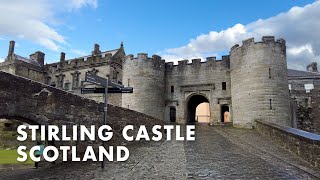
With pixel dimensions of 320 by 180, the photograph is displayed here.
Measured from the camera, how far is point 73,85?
119ft

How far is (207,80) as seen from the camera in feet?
82.6

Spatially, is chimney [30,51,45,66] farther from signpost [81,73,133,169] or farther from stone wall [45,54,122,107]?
signpost [81,73,133,169]

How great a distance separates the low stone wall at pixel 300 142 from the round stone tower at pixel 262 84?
17.1 ft

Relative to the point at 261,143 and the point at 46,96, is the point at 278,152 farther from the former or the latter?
the point at 46,96

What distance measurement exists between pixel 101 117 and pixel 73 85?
2694 centimetres

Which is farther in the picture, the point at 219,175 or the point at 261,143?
the point at 261,143

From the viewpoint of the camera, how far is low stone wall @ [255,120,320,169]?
8040mm

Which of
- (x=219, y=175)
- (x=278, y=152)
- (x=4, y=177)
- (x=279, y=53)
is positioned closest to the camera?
(x=219, y=175)

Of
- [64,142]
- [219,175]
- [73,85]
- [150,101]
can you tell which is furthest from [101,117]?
[73,85]

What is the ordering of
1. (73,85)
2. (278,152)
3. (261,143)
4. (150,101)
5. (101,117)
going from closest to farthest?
(278,152)
(101,117)
(261,143)
(150,101)
(73,85)

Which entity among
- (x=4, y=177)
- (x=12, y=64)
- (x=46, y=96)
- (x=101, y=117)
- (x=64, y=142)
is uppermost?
(x=12, y=64)

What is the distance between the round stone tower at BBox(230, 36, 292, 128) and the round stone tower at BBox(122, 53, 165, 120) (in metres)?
7.48

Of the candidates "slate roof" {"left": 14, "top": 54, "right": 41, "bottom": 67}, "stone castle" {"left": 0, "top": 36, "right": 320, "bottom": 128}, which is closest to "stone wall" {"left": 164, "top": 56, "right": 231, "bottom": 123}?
"stone castle" {"left": 0, "top": 36, "right": 320, "bottom": 128}

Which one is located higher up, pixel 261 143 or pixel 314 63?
pixel 314 63
